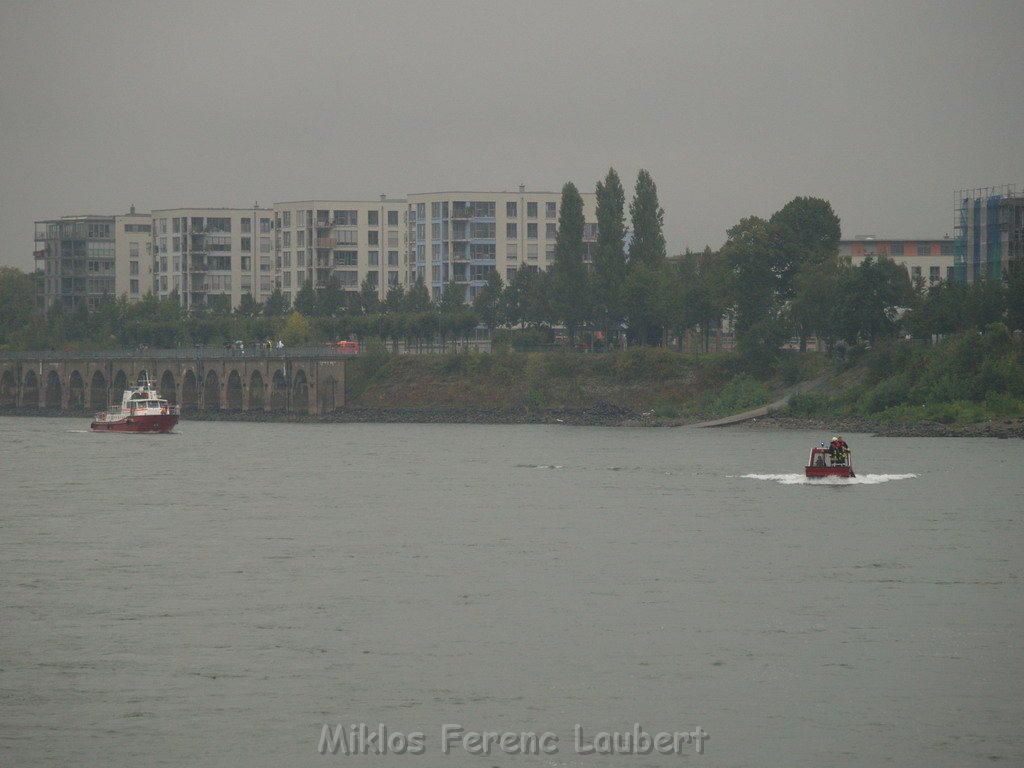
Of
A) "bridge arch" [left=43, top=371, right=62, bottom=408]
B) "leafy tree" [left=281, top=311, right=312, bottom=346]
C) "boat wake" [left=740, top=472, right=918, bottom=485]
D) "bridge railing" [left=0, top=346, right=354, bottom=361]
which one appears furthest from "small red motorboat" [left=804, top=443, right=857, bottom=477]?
"bridge arch" [left=43, top=371, right=62, bottom=408]

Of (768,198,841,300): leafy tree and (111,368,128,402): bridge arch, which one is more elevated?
(768,198,841,300): leafy tree

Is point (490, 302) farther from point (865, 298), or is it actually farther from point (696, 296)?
point (865, 298)

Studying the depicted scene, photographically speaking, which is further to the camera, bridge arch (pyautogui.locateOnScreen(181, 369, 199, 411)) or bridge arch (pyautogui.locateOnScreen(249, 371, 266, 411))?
bridge arch (pyautogui.locateOnScreen(181, 369, 199, 411))

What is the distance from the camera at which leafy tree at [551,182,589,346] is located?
147375 mm

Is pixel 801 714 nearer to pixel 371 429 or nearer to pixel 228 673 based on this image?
pixel 228 673

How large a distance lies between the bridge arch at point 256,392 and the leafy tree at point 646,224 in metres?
43.4

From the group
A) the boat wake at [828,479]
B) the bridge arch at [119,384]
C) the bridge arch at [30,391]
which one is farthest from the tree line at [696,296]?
the boat wake at [828,479]

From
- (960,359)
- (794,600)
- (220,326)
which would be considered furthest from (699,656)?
(220,326)

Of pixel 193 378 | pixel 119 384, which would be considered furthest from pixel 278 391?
pixel 119 384

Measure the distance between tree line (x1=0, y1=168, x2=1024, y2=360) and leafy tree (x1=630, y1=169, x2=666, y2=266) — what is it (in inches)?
3.6

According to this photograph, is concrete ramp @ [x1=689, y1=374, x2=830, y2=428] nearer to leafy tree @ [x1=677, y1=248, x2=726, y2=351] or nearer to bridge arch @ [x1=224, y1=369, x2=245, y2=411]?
leafy tree @ [x1=677, y1=248, x2=726, y2=351]

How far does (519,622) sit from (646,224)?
113 m

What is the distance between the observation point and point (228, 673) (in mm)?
33375

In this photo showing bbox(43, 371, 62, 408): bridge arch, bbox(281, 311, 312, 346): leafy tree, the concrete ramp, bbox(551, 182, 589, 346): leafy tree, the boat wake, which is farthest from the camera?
bbox(43, 371, 62, 408): bridge arch
